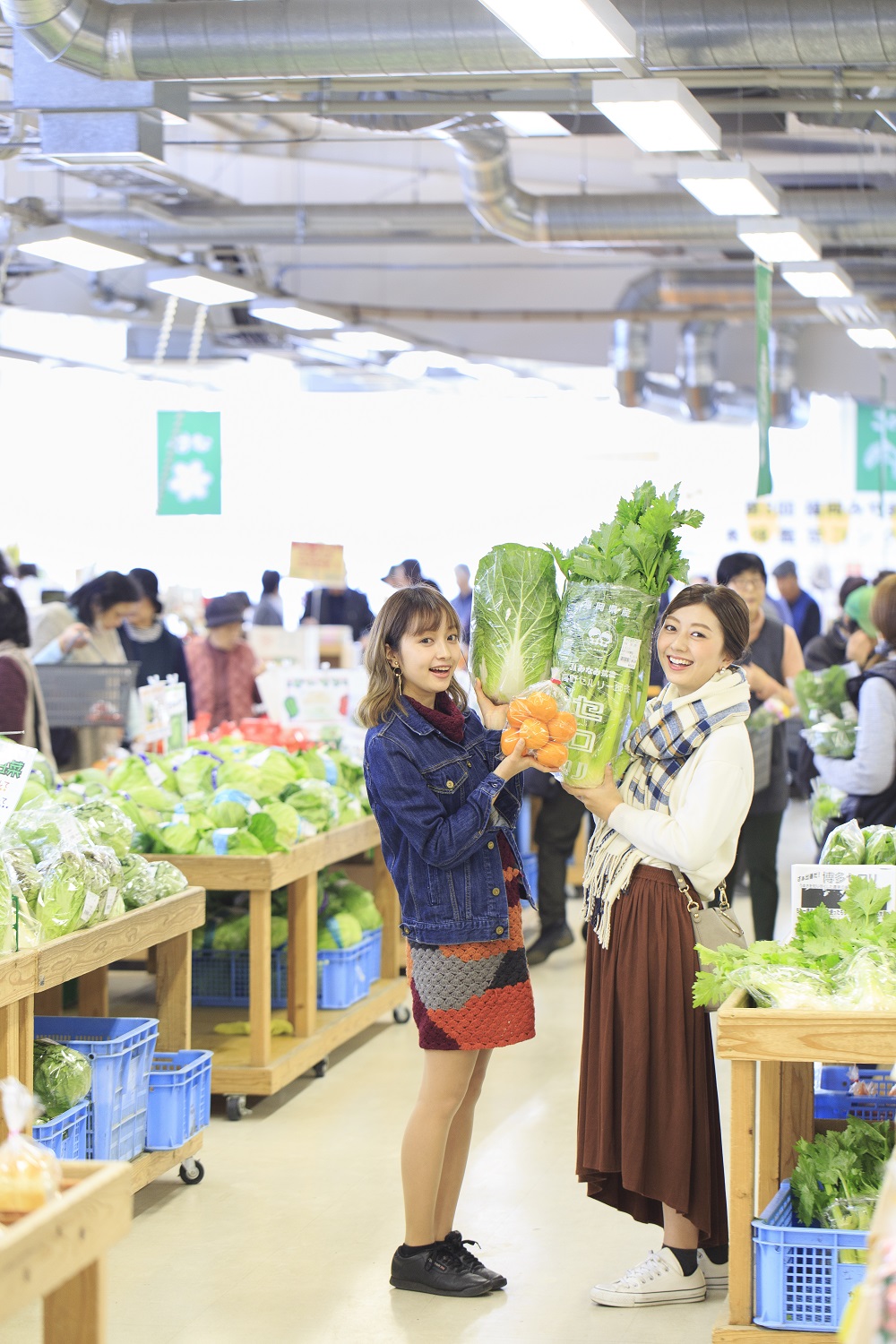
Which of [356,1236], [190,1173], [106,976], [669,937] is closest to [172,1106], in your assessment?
[190,1173]

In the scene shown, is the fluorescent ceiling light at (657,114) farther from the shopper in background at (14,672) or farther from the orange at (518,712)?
the orange at (518,712)

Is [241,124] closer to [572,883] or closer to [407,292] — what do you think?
[407,292]

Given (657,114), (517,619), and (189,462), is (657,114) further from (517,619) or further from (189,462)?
(189,462)

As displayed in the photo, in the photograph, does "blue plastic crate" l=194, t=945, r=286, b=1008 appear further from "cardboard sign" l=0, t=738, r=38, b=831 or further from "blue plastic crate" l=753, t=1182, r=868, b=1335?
"blue plastic crate" l=753, t=1182, r=868, b=1335

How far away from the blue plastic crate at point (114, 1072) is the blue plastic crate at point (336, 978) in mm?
1384

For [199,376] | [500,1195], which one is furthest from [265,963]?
[199,376]

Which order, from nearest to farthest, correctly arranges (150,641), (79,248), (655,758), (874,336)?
(655,758), (79,248), (150,641), (874,336)

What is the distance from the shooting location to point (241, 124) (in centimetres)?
1100

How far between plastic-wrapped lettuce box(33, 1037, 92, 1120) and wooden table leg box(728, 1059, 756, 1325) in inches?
65.2

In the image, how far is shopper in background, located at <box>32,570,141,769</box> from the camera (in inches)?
291

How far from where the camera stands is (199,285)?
8180 millimetres

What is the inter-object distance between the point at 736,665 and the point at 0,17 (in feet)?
15.7

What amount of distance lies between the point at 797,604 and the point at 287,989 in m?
8.23

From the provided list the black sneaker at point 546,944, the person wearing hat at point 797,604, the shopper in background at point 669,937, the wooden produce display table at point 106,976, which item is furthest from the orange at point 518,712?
the person wearing hat at point 797,604
